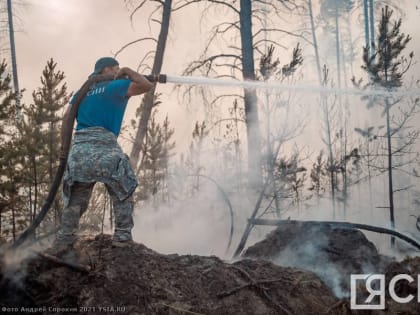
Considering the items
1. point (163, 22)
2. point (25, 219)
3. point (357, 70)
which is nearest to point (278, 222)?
point (163, 22)

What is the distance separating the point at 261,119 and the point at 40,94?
6357 mm

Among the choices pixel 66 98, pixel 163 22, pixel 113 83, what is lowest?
pixel 113 83

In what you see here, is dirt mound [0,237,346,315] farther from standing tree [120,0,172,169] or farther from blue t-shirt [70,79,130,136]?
standing tree [120,0,172,169]

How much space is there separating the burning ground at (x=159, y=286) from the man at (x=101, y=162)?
0.26 m

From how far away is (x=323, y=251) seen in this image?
5355 millimetres

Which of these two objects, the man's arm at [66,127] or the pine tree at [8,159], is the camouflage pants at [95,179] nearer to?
the man's arm at [66,127]

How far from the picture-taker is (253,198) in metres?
10.6

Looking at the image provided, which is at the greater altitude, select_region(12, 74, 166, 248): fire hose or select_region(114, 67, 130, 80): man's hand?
select_region(114, 67, 130, 80): man's hand

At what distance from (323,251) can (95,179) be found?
3208mm

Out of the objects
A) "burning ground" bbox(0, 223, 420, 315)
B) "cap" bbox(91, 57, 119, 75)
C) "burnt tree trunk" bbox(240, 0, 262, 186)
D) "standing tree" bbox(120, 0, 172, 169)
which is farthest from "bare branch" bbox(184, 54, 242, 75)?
"burning ground" bbox(0, 223, 420, 315)

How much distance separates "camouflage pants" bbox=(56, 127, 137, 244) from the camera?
12.9 feet

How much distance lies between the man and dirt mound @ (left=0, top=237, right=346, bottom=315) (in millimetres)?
253

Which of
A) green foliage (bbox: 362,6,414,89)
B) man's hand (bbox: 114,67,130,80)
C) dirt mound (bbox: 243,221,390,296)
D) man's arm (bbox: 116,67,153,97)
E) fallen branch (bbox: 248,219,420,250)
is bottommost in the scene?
dirt mound (bbox: 243,221,390,296)

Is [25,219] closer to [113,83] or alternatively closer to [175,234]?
[175,234]
